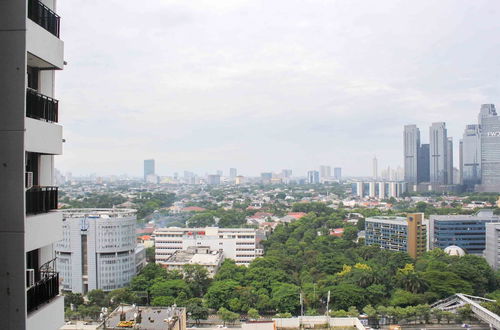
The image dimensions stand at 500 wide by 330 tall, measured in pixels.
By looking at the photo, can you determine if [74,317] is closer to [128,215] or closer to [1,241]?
[128,215]

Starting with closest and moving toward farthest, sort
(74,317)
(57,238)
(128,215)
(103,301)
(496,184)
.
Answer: (57,238) → (74,317) → (103,301) → (128,215) → (496,184)

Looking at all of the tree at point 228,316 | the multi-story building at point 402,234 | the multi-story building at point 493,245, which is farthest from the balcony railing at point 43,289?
the multi-story building at point 402,234

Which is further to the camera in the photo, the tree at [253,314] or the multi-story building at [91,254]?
the multi-story building at [91,254]

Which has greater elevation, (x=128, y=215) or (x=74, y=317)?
(x=128, y=215)

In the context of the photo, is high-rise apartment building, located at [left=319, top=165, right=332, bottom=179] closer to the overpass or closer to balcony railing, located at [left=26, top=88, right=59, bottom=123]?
the overpass

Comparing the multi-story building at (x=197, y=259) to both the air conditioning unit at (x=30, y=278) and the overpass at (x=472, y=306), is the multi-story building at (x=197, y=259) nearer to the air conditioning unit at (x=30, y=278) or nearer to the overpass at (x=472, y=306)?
the overpass at (x=472, y=306)

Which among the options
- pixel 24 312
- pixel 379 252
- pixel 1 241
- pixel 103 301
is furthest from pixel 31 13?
pixel 379 252

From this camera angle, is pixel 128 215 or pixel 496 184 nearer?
pixel 128 215

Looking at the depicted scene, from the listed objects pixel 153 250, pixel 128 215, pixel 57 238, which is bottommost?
pixel 153 250
